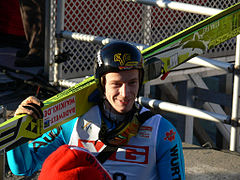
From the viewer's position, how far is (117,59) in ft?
7.19

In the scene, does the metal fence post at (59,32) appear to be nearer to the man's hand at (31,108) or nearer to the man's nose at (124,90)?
the man's hand at (31,108)

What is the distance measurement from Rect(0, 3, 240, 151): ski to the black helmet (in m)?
0.27

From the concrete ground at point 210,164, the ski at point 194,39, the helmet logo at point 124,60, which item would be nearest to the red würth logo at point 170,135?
the helmet logo at point 124,60

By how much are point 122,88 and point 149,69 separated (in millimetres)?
839

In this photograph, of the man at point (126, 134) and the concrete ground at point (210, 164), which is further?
the concrete ground at point (210, 164)

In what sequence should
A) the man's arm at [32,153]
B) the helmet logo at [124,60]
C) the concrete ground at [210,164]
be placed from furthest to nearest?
the concrete ground at [210,164]
the man's arm at [32,153]
the helmet logo at [124,60]

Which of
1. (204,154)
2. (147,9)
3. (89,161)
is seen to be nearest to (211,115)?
(204,154)

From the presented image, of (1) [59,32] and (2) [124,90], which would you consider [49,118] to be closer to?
(2) [124,90]

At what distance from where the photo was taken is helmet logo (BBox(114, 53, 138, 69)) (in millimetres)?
2166

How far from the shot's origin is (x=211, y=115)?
378 cm

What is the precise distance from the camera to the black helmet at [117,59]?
218cm

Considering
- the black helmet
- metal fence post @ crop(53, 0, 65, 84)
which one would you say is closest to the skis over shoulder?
the black helmet

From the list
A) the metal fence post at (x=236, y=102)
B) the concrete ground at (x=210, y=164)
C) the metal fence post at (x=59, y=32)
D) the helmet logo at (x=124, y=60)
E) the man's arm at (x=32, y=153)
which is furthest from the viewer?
the metal fence post at (x=59, y=32)

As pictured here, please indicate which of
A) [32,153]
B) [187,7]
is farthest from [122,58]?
[187,7]
